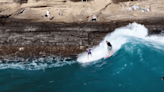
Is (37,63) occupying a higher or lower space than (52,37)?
lower

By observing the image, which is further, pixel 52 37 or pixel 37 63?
pixel 52 37

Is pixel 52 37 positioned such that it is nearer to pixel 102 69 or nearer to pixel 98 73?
pixel 102 69

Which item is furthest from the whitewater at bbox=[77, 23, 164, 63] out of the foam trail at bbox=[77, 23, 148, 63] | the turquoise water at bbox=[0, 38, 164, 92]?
the turquoise water at bbox=[0, 38, 164, 92]

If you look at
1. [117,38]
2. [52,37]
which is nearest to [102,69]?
[117,38]

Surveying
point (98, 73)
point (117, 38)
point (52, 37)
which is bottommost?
point (98, 73)

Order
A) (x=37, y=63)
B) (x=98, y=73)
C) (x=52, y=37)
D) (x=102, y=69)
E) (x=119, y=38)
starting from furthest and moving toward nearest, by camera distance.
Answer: (x=119, y=38) < (x=52, y=37) < (x=37, y=63) < (x=102, y=69) < (x=98, y=73)

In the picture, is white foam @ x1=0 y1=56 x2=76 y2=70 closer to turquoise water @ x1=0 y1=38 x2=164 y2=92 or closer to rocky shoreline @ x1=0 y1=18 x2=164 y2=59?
turquoise water @ x1=0 y1=38 x2=164 y2=92
